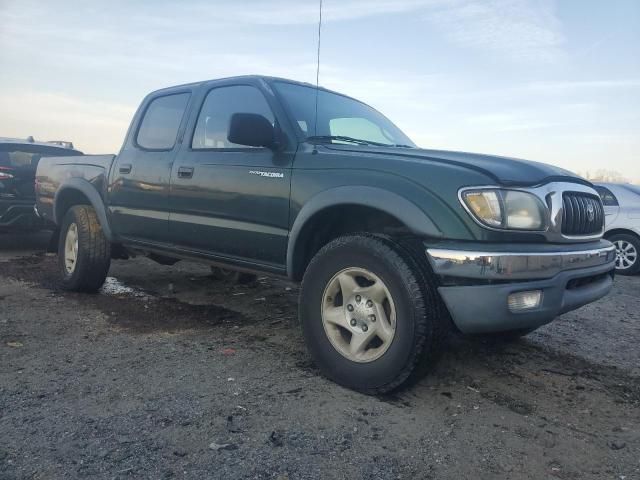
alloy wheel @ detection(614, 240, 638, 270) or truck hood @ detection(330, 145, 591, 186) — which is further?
alloy wheel @ detection(614, 240, 638, 270)

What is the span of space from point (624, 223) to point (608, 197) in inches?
19.8

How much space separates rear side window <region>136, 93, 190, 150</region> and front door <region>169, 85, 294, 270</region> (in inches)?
11.1

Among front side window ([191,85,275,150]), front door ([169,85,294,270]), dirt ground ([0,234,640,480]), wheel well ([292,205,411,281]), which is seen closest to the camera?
dirt ground ([0,234,640,480])

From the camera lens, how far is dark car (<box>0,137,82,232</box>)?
7008 mm

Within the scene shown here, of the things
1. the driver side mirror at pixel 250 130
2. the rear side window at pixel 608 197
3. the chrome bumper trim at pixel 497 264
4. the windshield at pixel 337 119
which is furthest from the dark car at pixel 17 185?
the rear side window at pixel 608 197

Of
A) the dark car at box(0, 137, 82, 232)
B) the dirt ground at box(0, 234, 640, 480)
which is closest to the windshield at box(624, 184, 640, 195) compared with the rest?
the dirt ground at box(0, 234, 640, 480)

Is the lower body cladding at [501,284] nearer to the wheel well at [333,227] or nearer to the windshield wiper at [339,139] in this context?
the wheel well at [333,227]

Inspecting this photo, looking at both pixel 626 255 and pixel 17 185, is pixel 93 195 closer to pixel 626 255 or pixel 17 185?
pixel 17 185

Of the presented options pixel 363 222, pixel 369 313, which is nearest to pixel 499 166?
pixel 363 222

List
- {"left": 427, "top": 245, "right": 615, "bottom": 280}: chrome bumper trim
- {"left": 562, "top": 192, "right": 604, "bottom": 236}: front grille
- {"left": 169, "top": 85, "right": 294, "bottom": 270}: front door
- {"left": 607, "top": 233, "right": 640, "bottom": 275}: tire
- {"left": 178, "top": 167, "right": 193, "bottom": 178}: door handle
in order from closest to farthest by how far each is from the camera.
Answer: {"left": 427, "top": 245, "right": 615, "bottom": 280}: chrome bumper trim → {"left": 562, "top": 192, "right": 604, "bottom": 236}: front grille → {"left": 169, "top": 85, "right": 294, "bottom": 270}: front door → {"left": 178, "top": 167, "right": 193, "bottom": 178}: door handle → {"left": 607, "top": 233, "right": 640, "bottom": 275}: tire

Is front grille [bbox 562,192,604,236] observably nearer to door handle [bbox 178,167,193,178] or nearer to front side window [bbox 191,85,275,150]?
front side window [bbox 191,85,275,150]

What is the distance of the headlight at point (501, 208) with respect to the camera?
2496mm

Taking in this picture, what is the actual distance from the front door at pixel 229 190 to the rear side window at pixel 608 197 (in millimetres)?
6607

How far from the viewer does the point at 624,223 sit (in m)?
7.94
